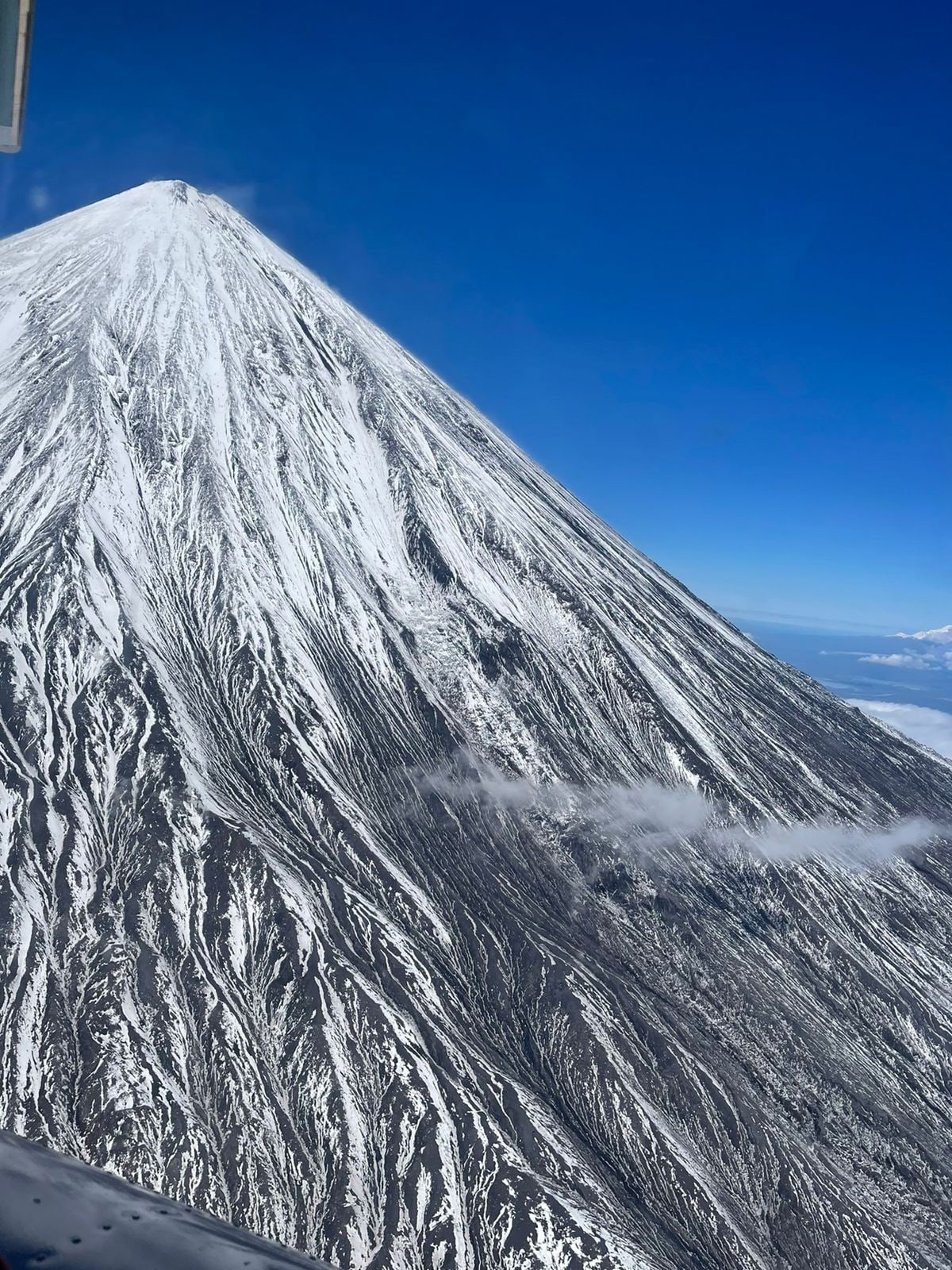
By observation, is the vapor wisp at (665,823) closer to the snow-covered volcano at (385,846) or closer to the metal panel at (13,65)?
the snow-covered volcano at (385,846)

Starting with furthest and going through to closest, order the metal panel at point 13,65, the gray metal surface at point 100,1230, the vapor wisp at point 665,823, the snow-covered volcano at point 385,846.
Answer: the vapor wisp at point 665,823 → the snow-covered volcano at point 385,846 → the metal panel at point 13,65 → the gray metal surface at point 100,1230

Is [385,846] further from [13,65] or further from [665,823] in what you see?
[13,65]

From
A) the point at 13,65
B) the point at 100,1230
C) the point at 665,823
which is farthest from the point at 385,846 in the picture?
the point at 100,1230

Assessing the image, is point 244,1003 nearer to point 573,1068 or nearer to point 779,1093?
point 573,1068

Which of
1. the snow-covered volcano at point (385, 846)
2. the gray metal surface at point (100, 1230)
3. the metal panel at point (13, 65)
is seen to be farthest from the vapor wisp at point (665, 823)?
the gray metal surface at point (100, 1230)

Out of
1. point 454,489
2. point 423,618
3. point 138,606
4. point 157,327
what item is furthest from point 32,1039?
point 157,327

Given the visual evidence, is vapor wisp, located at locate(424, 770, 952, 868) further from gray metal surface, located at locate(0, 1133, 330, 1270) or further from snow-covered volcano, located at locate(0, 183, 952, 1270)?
gray metal surface, located at locate(0, 1133, 330, 1270)
